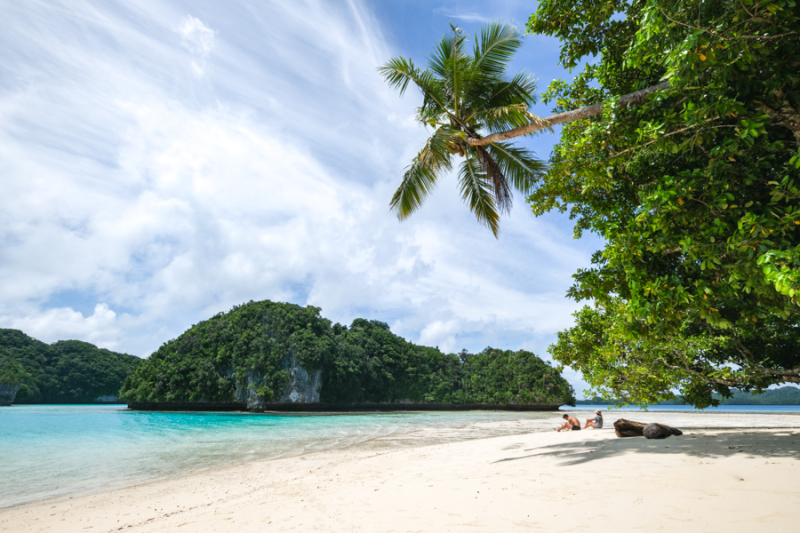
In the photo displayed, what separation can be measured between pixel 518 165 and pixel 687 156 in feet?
13.6

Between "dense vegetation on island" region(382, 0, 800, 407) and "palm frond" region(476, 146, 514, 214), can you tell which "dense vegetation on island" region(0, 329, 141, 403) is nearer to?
"palm frond" region(476, 146, 514, 214)

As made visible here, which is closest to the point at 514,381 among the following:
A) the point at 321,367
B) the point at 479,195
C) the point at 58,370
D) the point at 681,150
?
the point at 321,367

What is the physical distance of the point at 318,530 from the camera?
3668 millimetres

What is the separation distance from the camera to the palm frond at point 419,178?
7.94 meters

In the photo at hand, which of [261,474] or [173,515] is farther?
[261,474]

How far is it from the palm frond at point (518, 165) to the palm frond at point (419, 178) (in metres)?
1.14

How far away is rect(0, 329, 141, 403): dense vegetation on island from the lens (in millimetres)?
65062

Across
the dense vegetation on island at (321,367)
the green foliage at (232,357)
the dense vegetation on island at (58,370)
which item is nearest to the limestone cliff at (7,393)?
the dense vegetation on island at (58,370)

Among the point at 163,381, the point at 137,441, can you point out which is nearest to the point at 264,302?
the point at 163,381

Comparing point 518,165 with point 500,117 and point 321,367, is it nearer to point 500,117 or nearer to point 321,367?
point 500,117

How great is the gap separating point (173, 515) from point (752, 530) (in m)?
6.08

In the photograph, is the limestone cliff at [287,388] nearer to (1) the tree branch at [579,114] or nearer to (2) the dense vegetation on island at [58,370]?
(2) the dense vegetation on island at [58,370]

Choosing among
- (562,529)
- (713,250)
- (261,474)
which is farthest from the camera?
(261,474)

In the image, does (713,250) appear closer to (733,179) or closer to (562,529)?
(733,179)
